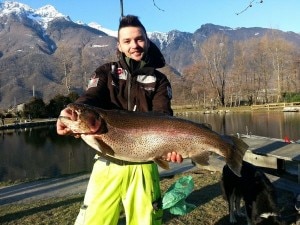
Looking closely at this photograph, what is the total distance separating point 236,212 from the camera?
7227mm

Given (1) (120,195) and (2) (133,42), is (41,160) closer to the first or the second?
(1) (120,195)

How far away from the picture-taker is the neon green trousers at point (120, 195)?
12.8ft

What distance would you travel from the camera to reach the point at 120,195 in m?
3.95

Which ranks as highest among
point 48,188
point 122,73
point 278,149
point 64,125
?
point 122,73

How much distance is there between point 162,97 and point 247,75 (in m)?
95.4

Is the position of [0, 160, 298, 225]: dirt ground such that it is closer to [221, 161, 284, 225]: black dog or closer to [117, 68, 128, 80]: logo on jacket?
[221, 161, 284, 225]: black dog

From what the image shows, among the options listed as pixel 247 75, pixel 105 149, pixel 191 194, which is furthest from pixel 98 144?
pixel 247 75

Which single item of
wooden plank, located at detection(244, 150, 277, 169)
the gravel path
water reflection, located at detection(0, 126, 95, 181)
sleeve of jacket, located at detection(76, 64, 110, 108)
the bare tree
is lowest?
water reflection, located at detection(0, 126, 95, 181)

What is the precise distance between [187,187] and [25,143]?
96.8ft

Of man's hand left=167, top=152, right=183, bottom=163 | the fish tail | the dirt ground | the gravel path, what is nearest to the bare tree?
the gravel path

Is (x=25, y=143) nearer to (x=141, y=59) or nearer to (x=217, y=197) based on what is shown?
(x=217, y=197)

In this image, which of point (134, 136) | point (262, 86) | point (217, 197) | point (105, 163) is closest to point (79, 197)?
point (217, 197)

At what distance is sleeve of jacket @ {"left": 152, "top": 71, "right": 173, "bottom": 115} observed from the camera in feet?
12.6

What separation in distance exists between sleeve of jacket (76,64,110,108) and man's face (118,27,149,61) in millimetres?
252
